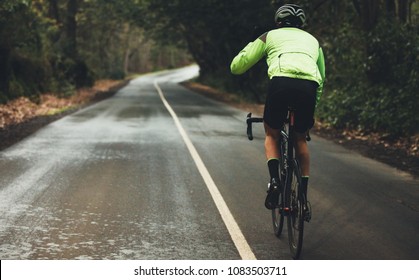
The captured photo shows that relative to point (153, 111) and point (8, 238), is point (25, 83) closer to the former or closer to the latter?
point (153, 111)

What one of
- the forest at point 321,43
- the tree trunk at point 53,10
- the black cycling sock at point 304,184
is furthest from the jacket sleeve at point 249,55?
the tree trunk at point 53,10

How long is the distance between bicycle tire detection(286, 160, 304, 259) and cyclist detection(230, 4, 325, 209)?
3.8 inches

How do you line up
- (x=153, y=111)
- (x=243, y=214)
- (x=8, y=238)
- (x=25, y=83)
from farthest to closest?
1. (x=25, y=83)
2. (x=153, y=111)
3. (x=243, y=214)
4. (x=8, y=238)

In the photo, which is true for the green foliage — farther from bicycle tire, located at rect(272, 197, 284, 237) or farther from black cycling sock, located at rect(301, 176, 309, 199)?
black cycling sock, located at rect(301, 176, 309, 199)

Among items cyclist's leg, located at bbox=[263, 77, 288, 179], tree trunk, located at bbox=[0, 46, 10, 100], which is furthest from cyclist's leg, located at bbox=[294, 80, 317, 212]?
tree trunk, located at bbox=[0, 46, 10, 100]

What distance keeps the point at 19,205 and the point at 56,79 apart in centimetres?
2519

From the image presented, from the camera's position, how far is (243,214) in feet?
23.5

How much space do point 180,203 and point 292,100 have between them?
2807mm

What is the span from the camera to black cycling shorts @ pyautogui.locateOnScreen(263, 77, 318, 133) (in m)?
5.29

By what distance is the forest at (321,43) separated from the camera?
15.7 metres

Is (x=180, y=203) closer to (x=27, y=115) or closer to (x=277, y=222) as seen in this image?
(x=277, y=222)

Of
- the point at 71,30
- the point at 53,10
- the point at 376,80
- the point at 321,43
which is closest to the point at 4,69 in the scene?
the point at 321,43

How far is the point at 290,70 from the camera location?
5.29m
